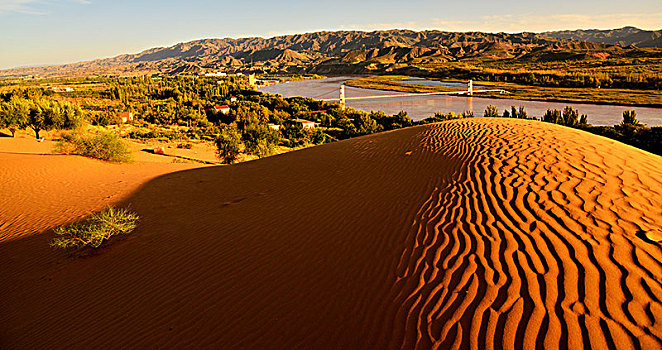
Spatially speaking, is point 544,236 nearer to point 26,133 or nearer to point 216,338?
point 216,338

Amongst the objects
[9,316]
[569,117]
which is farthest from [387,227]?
[569,117]

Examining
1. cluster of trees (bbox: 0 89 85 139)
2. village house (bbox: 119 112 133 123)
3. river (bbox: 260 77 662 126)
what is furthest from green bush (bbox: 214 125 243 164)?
river (bbox: 260 77 662 126)

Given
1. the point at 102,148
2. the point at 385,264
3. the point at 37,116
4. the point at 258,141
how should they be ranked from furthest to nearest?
the point at 37,116 < the point at 258,141 < the point at 102,148 < the point at 385,264

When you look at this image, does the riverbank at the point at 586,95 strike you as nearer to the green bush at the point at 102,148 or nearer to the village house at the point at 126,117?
the green bush at the point at 102,148

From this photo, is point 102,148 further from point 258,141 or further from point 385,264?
point 385,264

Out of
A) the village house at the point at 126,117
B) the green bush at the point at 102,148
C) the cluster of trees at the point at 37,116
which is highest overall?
the cluster of trees at the point at 37,116

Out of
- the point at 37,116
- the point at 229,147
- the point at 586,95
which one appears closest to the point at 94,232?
the point at 229,147

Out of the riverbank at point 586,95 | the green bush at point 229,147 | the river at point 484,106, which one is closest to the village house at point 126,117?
the green bush at point 229,147

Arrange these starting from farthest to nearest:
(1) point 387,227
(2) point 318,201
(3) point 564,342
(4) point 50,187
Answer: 1. (4) point 50,187
2. (2) point 318,201
3. (1) point 387,227
4. (3) point 564,342
